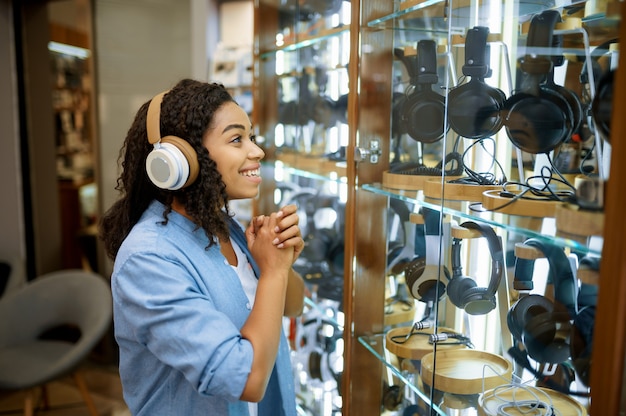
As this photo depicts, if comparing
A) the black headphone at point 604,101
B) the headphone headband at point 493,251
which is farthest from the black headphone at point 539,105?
the headphone headband at point 493,251

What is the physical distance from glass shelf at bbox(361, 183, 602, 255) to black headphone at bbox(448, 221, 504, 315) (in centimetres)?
4

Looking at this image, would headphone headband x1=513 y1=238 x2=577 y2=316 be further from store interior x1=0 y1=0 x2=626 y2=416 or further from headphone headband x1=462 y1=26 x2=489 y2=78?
headphone headband x1=462 y1=26 x2=489 y2=78

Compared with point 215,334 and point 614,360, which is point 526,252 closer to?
point 614,360

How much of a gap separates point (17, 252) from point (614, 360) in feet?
13.7

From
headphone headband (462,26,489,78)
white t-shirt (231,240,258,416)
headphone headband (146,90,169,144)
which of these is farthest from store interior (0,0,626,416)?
headphone headband (146,90,169,144)

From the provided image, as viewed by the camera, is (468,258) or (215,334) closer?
(215,334)

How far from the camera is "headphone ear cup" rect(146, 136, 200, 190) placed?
1.20 meters

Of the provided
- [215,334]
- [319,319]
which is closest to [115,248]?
[215,334]

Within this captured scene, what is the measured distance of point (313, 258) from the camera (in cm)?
229

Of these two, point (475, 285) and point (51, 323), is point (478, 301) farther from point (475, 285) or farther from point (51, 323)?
point (51, 323)

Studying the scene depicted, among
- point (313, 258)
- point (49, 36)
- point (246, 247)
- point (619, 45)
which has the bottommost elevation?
point (313, 258)

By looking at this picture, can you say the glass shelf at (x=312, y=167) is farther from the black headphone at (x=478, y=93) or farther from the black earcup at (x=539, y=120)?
the black earcup at (x=539, y=120)

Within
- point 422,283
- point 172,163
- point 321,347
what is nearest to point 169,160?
point 172,163

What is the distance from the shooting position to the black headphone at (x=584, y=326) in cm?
88
